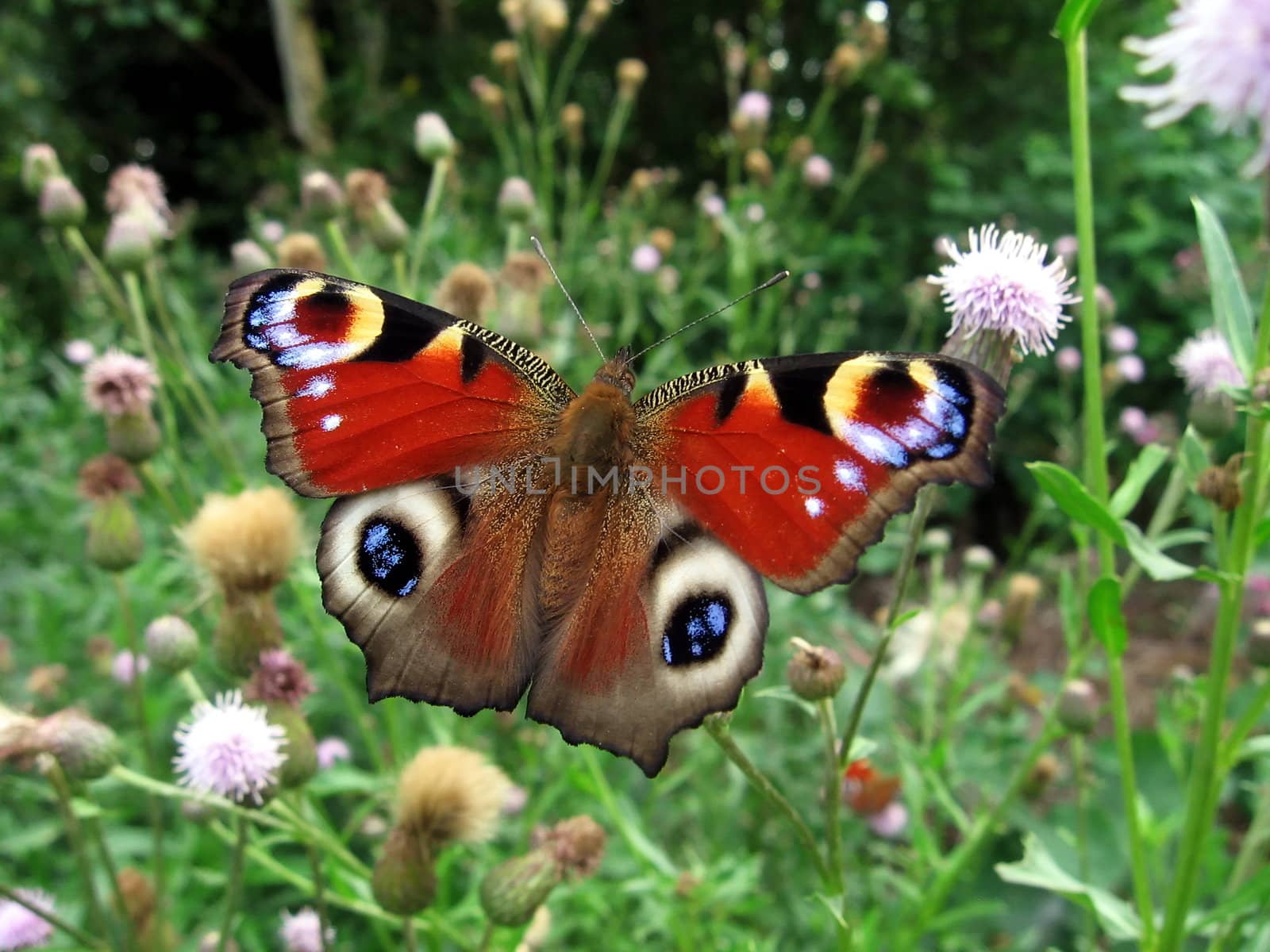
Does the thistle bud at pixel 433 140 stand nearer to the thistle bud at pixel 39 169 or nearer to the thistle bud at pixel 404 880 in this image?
the thistle bud at pixel 39 169

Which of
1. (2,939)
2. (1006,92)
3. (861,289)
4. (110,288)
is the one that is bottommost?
(2,939)

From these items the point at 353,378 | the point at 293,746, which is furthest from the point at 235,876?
the point at 353,378

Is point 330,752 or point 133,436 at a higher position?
point 133,436

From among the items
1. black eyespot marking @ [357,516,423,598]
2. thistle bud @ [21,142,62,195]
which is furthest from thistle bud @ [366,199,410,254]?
black eyespot marking @ [357,516,423,598]

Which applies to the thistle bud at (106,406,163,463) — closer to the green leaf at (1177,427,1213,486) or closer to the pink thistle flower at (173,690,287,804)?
the pink thistle flower at (173,690,287,804)

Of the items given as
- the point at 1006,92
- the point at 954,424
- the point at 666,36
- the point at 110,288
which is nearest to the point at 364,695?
the point at 110,288

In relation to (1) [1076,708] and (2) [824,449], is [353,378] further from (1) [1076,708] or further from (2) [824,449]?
(1) [1076,708]

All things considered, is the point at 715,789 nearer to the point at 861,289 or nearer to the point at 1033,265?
the point at 1033,265
